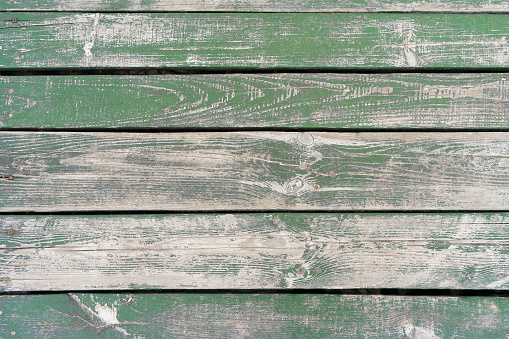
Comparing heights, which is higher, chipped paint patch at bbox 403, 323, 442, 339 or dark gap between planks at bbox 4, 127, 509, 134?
dark gap between planks at bbox 4, 127, 509, 134

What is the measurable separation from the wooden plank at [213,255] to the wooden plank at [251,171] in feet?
0.21

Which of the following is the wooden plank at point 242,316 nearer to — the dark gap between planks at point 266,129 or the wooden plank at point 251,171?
the wooden plank at point 251,171

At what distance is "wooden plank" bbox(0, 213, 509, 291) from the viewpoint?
1.16 meters

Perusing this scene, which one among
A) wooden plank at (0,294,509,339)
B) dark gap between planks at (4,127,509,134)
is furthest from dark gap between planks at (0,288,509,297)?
dark gap between planks at (4,127,509,134)

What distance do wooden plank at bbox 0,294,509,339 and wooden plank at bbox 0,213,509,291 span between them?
6 cm

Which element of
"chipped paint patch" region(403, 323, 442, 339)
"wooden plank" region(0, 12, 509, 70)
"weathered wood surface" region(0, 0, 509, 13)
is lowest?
"chipped paint patch" region(403, 323, 442, 339)

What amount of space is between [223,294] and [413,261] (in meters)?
0.76

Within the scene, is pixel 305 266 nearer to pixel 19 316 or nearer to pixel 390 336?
pixel 390 336

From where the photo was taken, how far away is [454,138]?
1.15 m

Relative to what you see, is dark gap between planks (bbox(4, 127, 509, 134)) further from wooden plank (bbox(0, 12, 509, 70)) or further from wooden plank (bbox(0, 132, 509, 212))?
wooden plank (bbox(0, 12, 509, 70))

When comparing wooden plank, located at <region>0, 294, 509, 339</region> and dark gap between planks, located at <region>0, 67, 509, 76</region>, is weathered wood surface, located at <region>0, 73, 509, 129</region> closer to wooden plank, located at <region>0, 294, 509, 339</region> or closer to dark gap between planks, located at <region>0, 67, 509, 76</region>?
dark gap between planks, located at <region>0, 67, 509, 76</region>

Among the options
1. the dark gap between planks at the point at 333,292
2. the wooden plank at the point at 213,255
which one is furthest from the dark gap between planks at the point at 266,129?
the dark gap between planks at the point at 333,292

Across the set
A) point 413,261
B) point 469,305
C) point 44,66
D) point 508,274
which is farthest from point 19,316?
point 508,274

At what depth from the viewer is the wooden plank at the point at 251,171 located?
3.76 ft
